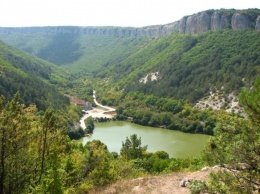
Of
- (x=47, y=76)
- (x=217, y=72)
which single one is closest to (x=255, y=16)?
(x=217, y=72)

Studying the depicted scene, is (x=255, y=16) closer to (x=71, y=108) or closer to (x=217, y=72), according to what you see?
(x=217, y=72)

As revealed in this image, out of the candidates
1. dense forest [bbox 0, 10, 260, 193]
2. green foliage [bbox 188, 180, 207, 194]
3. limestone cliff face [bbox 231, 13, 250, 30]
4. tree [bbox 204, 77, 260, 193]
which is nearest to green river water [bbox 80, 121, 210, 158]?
dense forest [bbox 0, 10, 260, 193]

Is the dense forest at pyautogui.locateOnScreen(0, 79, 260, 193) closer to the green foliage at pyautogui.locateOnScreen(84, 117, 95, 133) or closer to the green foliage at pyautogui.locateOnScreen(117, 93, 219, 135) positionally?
the green foliage at pyautogui.locateOnScreen(84, 117, 95, 133)

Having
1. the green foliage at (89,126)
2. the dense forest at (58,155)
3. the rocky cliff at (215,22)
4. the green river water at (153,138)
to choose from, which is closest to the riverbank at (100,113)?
the green foliage at (89,126)

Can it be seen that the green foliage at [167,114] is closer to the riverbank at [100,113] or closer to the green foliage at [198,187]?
the riverbank at [100,113]

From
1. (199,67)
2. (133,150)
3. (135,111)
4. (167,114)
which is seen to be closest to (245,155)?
(133,150)

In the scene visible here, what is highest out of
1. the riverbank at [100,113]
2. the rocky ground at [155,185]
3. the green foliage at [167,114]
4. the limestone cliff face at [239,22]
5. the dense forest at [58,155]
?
the limestone cliff face at [239,22]

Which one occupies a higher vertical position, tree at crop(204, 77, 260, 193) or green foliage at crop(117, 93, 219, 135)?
tree at crop(204, 77, 260, 193)

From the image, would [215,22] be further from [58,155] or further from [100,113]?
[58,155]
